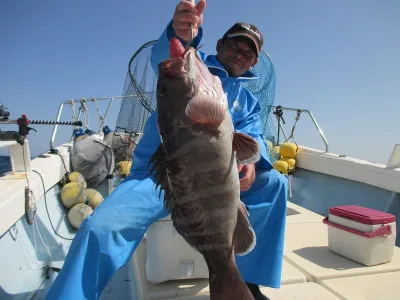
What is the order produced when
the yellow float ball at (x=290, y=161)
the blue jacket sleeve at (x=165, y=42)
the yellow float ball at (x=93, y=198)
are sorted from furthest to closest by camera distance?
the yellow float ball at (x=290, y=161) → the yellow float ball at (x=93, y=198) → the blue jacket sleeve at (x=165, y=42)

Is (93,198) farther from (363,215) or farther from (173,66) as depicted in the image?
(173,66)

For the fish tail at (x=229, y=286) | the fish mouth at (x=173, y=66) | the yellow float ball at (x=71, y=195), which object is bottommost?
the yellow float ball at (x=71, y=195)

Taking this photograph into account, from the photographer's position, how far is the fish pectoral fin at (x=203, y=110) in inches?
60.9

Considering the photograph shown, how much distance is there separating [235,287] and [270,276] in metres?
0.76

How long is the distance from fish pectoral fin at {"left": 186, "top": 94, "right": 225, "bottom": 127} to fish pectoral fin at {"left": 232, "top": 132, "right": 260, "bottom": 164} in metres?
0.17

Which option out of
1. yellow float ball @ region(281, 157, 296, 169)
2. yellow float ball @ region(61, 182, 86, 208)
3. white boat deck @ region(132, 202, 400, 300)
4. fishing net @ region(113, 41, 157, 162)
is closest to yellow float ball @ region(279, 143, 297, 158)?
yellow float ball @ region(281, 157, 296, 169)

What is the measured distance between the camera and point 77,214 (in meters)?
4.71

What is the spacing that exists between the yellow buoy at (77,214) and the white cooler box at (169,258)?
254 cm

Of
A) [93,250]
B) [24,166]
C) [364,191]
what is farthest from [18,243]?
[364,191]

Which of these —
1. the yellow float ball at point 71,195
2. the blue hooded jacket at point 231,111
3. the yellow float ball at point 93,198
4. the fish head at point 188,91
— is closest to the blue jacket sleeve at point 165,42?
the blue hooded jacket at point 231,111

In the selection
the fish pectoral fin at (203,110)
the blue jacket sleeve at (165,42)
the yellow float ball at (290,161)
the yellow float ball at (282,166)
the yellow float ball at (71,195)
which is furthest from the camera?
the yellow float ball at (290,161)

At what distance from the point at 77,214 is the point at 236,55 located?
339 centimetres

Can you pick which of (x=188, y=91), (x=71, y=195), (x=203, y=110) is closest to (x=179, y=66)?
(x=188, y=91)

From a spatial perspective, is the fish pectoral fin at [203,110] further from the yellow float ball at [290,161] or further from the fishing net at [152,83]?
the yellow float ball at [290,161]
